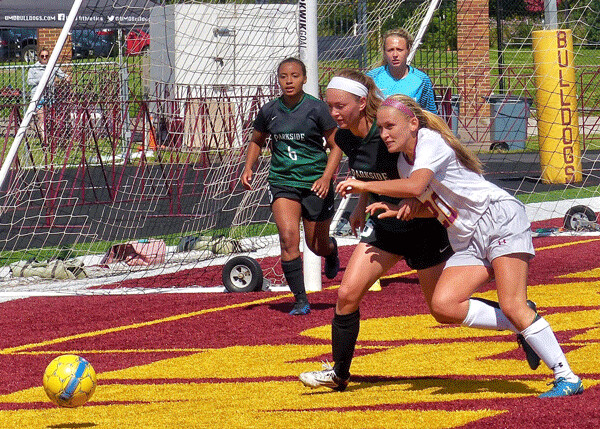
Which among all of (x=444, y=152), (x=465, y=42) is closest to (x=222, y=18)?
(x=465, y=42)

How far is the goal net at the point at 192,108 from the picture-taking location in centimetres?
1248

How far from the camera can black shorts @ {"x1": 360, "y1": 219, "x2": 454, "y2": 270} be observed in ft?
21.7

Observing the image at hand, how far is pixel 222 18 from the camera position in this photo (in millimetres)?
12477

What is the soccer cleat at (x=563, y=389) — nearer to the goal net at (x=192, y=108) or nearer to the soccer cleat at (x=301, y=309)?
the soccer cleat at (x=301, y=309)

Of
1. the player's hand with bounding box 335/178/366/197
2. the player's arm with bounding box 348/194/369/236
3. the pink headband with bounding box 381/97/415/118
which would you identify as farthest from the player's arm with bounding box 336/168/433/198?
the player's arm with bounding box 348/194/369/236

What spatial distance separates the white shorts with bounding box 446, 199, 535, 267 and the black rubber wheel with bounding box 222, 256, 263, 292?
4.72m

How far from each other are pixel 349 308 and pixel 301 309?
9.64ft

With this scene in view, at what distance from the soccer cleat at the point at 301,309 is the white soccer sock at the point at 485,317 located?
3.38m

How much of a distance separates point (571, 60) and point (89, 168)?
7866 millimetres

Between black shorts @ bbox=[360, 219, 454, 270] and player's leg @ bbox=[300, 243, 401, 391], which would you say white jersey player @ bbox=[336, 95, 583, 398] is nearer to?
black shorts @ bbox=[360, 219, 454, 270]

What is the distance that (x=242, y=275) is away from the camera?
1091cm

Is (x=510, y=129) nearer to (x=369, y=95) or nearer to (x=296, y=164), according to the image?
(x=296, y=164)

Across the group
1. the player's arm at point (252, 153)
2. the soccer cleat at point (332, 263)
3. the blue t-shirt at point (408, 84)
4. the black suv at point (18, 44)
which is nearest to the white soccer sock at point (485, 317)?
the blue t-shirt at point (408, 84)

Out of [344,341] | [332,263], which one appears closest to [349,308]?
[344,341]
